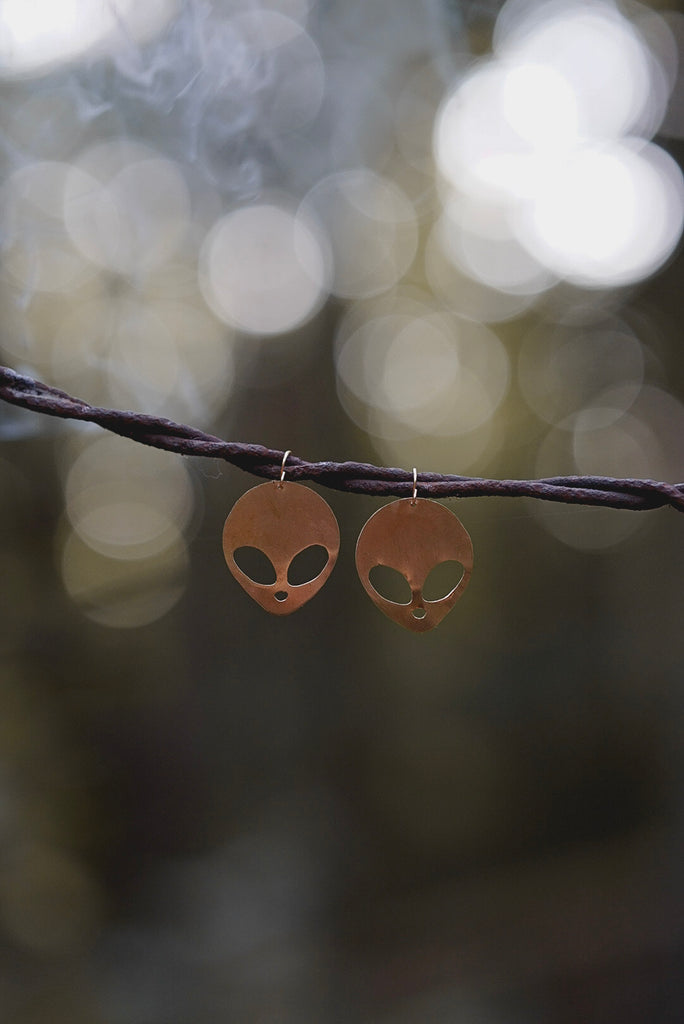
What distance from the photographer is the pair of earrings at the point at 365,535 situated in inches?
14.0

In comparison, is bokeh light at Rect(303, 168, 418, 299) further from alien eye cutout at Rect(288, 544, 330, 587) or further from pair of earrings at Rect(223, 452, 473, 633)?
pair of earrings at Rect(223, 452, 473, 633)

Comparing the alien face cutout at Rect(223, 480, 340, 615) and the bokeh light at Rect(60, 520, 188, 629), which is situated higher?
the alien face cutout at Rect(223, 480, 340, 615)

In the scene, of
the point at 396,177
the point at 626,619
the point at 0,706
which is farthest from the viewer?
the point at 626,619

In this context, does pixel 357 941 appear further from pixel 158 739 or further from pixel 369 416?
pixel 369 416

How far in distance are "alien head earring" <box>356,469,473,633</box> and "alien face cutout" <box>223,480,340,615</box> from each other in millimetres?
19

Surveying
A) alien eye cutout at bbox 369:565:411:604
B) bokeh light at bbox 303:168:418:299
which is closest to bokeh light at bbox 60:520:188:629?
alien eye cutout at bbox 369:565:411:604

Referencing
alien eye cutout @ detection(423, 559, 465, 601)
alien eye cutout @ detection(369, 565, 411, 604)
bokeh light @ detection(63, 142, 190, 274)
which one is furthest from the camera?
alien eye cutout @ detection(423, 559, 465, 601)

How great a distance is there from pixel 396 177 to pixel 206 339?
60cm

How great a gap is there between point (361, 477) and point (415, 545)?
0.05 m

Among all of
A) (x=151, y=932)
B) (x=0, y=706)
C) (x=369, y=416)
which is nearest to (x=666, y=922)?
(x=151, y=932)

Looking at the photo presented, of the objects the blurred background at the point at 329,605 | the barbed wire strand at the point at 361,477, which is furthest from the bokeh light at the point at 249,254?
the barbed wire strand at the point at 361,477

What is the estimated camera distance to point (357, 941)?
5.49 feet

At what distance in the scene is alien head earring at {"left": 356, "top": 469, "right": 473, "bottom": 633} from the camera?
0.35 metres

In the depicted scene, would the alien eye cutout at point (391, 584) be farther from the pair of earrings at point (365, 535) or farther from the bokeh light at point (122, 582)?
the pair of earrings at point (365, 535)
